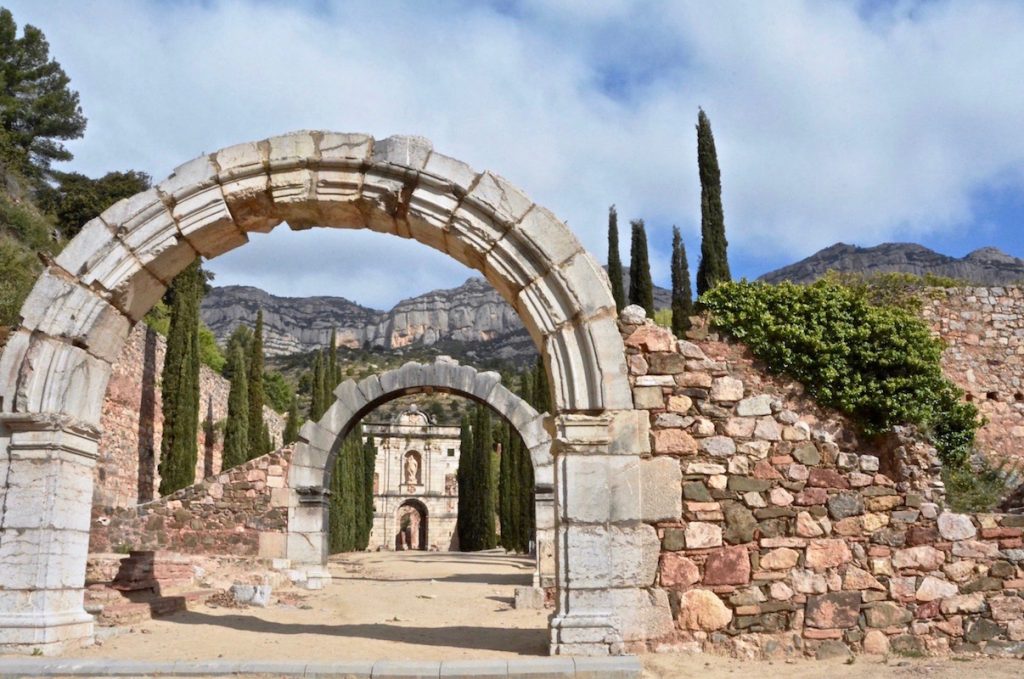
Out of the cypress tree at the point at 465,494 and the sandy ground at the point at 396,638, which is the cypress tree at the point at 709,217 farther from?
the cypress tree at the point at 465,494

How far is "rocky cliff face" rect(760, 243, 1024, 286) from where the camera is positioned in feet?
285

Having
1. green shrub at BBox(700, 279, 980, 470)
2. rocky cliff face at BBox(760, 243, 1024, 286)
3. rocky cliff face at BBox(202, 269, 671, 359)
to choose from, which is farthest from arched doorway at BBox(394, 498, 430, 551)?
rocky cliff face at BBox(202, 269, 671, 359)

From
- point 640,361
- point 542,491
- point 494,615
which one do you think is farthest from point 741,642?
point 542,491

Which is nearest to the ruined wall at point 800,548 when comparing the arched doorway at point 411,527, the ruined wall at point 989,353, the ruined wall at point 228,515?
the ruined wall at point 989,353

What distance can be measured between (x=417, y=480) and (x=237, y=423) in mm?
26375

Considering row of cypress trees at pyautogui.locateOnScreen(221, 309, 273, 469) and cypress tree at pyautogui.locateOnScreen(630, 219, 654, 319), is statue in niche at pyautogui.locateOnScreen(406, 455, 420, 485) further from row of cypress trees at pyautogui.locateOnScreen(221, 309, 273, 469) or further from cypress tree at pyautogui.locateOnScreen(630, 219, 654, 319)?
cypress tree at pyautogui.locateOnScreen(630, 219, 654, 319)

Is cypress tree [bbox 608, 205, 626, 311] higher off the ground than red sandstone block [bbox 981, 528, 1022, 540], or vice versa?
cypress tree [bbox 608, 205, 626, 311]

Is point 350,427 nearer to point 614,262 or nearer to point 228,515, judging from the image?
point 228,515

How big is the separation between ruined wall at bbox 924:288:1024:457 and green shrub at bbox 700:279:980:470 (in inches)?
136

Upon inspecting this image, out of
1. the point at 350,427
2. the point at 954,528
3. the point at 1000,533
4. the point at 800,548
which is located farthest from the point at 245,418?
the point at 1000,533

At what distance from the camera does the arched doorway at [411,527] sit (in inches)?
2035

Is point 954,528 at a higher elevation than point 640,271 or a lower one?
lower

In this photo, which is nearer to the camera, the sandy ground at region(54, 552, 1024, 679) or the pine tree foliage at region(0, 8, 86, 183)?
the sandy ground at region(54, 552, 1024, 679)

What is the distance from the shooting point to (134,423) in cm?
2200
